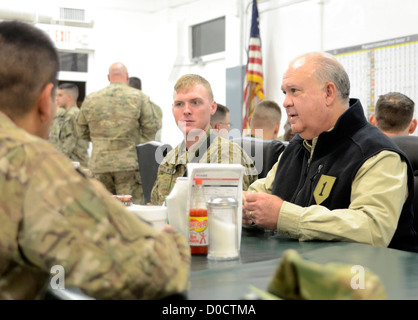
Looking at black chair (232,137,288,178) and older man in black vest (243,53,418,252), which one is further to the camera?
black chair (232,137,288,178)

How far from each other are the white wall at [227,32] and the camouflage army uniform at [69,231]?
447cm

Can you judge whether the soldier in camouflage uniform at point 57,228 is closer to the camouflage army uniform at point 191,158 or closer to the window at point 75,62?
the camouflage army uniform at point 191,158

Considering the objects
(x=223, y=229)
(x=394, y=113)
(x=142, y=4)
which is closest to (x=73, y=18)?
(x=142, y=4)

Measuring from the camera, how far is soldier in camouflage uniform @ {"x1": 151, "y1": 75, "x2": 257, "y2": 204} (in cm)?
250

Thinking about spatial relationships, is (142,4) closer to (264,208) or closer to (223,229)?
(264,208)

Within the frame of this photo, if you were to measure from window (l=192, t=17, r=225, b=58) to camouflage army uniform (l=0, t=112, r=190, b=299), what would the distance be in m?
6.65

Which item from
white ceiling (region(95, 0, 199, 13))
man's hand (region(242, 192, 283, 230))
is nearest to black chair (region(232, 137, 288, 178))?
man's hand (region(242, 192, 283, 230))

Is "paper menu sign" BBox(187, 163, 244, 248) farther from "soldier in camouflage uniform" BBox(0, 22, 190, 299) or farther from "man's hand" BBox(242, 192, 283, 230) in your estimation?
"soldier in camouflage uniform" BBox(0, 22, 190, 299)

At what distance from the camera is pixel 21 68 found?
0.98 m

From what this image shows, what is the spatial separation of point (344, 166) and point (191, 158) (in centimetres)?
91

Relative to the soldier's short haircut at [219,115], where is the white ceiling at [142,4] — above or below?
above

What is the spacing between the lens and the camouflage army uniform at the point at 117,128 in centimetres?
505

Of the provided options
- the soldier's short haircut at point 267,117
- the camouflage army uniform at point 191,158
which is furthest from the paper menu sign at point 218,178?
the soldier's short haircut at point 267,117
